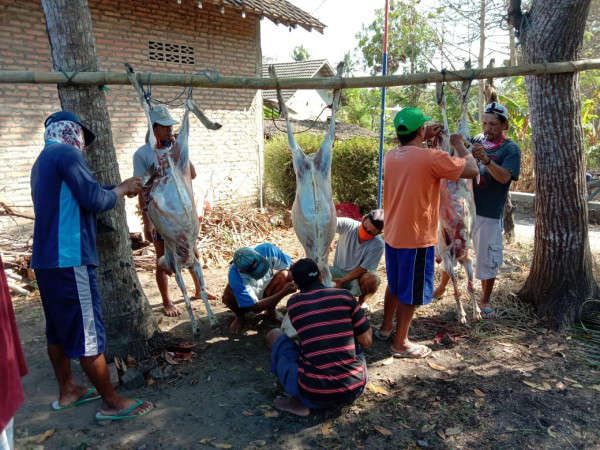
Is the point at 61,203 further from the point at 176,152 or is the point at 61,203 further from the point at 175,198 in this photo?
the point at 176,152

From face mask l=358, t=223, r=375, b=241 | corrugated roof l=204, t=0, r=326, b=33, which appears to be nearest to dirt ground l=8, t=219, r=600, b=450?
face mask l=358, t=223, r=375, b=241

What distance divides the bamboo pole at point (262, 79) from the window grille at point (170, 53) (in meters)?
5.11

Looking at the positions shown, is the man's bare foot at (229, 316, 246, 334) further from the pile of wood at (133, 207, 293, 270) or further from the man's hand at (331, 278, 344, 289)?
the pile of wood at (133, 207, 293, 270)

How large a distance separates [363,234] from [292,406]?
5.60 feet

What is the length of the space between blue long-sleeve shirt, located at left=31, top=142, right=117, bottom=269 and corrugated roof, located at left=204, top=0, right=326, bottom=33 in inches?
223

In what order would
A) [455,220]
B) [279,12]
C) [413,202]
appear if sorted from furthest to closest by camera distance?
1. [279,12]
2. [455,220]
3. [413,202]

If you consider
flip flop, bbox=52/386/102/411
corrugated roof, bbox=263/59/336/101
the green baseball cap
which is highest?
corrugated roof, bbox=263/59/336/101

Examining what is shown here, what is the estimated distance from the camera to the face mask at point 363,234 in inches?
152

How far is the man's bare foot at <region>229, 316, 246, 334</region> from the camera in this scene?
3.91 m

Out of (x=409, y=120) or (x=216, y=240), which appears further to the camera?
(x=216, y=240)

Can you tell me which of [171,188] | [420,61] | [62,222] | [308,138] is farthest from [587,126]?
[420,61]

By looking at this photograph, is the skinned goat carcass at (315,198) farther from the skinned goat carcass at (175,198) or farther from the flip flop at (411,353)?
the flip flop at (411,353)

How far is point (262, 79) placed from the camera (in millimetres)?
2848

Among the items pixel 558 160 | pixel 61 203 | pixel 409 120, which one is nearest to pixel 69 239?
pixel 61 203
